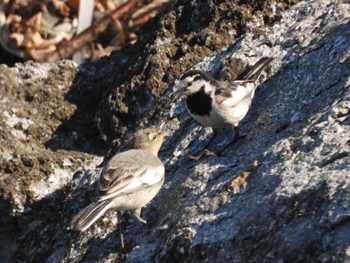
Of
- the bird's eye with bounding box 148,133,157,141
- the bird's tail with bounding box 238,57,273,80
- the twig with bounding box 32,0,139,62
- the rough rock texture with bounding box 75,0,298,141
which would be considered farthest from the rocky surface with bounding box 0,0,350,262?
the twig with bounding box 32,0,139,62

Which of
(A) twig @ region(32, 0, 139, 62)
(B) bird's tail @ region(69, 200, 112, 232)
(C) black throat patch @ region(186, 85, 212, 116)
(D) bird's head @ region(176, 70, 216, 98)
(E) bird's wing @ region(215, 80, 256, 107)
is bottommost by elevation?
(A) twig @ region(32, 0, 139, 62)

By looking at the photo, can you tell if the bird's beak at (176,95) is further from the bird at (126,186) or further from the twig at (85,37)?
the twig at (85,37)

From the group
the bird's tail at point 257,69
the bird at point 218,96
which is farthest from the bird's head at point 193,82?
the bird's tail at point 257,69

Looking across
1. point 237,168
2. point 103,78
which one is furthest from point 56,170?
point 237,168

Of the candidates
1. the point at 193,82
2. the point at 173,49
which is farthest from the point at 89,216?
the point at 173,49

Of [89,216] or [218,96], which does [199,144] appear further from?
[89,216]

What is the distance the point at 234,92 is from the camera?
23.9 feet

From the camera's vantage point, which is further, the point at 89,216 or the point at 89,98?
the point at 89,98

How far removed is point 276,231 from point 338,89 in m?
1.47

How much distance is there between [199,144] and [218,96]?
0.38 metres

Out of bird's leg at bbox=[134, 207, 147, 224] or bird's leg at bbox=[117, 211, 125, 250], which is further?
bird's leg at bbox=[134, 207, 147, 224]

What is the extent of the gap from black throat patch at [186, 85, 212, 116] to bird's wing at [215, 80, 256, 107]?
0.09 m

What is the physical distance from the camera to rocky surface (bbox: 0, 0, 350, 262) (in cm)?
568

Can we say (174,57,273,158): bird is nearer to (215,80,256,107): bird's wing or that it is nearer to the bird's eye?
(215,80,256,107): bird's wing
